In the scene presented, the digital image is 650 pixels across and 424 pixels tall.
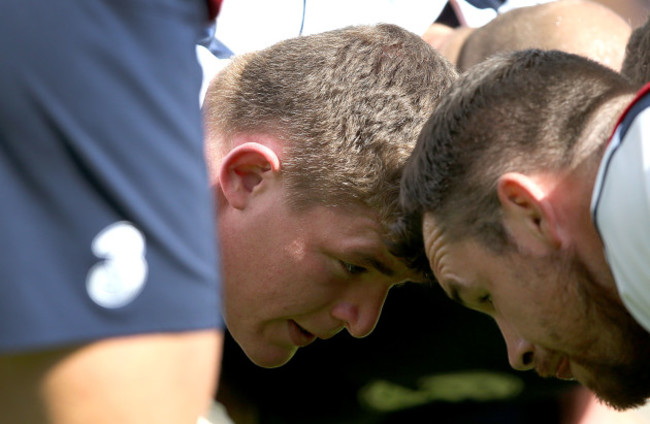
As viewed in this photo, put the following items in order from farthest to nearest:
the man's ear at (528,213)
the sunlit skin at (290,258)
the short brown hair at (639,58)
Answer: the sunlit skin at (290,258) → the short brown hair at (639,58) → the man's ear at (528,213)

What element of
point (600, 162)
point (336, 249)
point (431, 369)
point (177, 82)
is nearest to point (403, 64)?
point (336, 249)

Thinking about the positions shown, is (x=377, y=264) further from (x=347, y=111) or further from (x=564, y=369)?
(x=564, y=369)

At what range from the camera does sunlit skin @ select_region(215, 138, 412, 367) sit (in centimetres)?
216

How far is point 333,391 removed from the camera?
3451 millimetres

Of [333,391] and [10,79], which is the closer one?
[10,79]

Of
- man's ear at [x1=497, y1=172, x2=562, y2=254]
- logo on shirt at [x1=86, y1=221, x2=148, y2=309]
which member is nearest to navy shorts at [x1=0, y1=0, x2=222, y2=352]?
logo on shirt at [x1=86, y1=221, x2=148, y2=309]

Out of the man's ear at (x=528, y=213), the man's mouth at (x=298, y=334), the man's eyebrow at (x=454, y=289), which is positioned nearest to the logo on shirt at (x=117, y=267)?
the man's ear at (x=528, y=213)

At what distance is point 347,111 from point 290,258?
0.33 metres

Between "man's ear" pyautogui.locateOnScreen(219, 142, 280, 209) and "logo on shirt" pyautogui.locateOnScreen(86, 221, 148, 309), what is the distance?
1037 millimetres

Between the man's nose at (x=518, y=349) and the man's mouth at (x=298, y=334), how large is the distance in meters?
0.50

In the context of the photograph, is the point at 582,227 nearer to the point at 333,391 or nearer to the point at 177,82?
the point at 177,82

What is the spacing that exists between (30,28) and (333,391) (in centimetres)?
248

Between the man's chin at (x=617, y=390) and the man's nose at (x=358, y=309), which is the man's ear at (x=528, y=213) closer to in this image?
the man's chin at (x=617, y=390)

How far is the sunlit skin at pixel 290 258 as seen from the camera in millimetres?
2156
